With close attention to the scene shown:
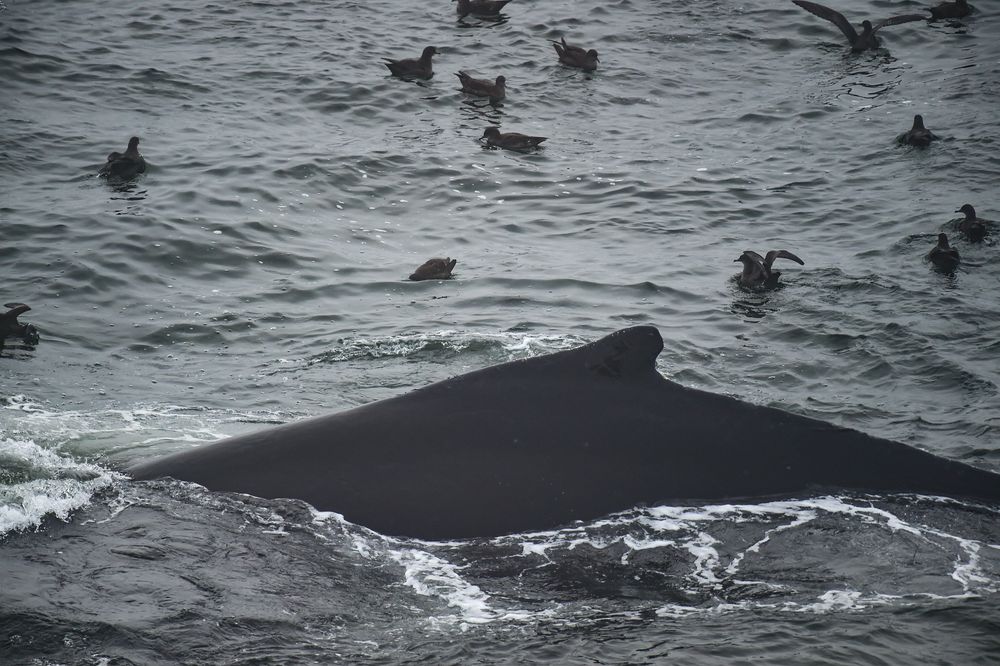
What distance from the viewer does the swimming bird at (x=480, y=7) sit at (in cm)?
Answer: 3191

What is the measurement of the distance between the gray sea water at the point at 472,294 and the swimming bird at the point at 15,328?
0.27m

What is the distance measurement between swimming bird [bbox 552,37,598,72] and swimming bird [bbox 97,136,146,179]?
11.0m

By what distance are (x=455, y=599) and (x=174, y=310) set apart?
850cm

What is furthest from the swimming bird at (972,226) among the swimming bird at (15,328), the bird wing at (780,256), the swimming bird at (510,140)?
the swimming bird at (15,328)

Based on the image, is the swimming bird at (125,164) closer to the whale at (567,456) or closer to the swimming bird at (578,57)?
the swimming bird at (578,57)

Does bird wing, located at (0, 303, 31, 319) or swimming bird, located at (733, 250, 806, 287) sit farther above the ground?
swimming bird, located at (733, 250, 806, 287)

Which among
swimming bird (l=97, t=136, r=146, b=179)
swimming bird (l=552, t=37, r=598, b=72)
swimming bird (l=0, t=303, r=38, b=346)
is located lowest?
swimming bird (l=0, t=303, r=38, b=346)

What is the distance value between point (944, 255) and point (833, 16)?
15.6 m

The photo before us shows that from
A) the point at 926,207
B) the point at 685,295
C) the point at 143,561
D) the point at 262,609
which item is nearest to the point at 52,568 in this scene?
the point at 143,561

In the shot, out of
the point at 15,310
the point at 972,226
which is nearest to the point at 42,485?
the point at 15,310

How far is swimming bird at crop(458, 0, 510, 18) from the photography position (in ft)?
105

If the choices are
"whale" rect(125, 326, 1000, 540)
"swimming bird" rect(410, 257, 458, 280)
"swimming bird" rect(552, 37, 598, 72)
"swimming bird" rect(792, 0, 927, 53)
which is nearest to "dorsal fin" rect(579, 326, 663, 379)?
"whale" rect(125, 326, 1000, 540)

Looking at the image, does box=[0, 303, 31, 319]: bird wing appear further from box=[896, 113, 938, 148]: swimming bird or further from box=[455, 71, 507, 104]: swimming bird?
box=[896, 113, 938, 148]: swimming bird

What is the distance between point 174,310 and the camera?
1427 cm
